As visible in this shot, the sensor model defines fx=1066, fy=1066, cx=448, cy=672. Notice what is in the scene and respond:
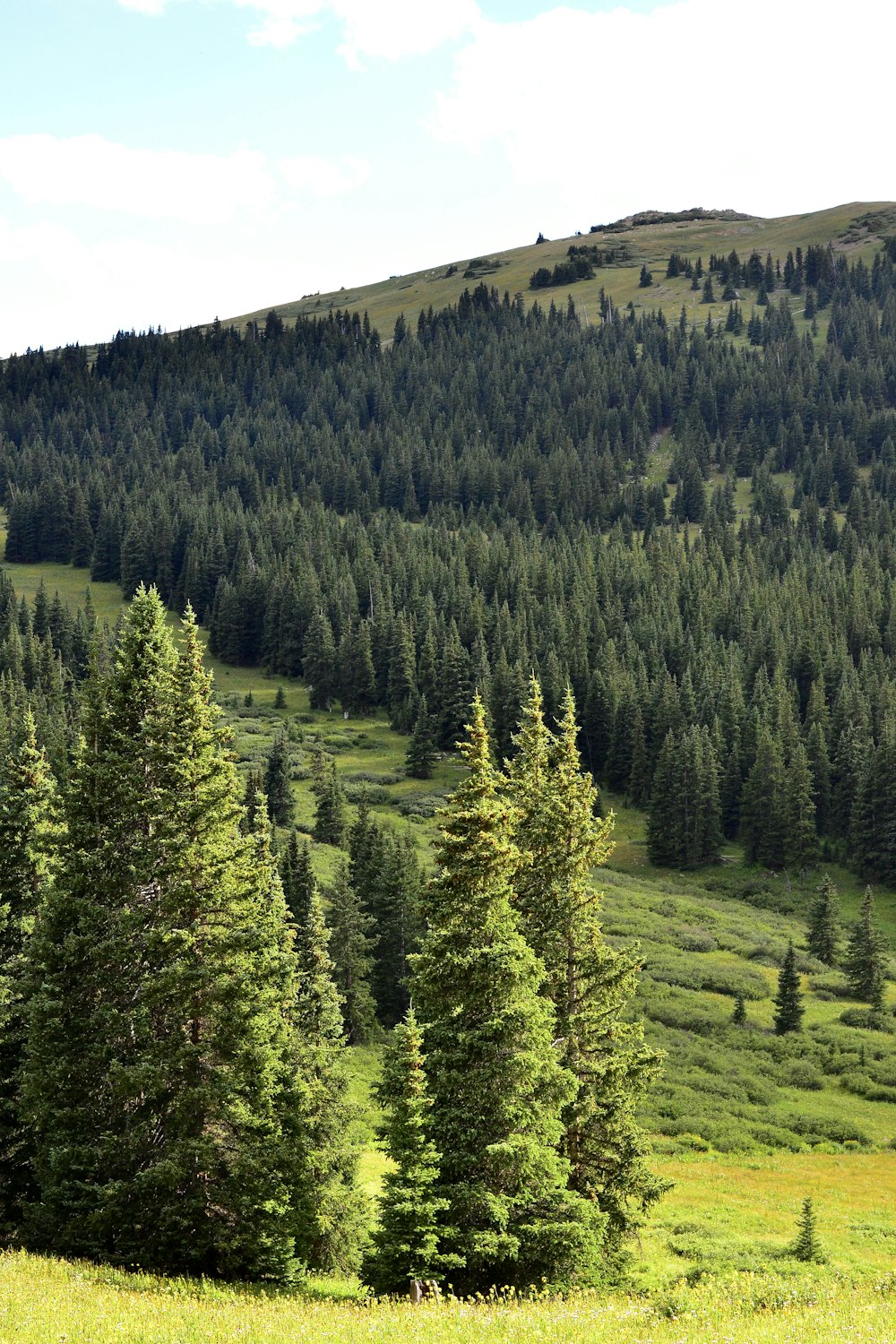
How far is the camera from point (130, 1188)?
2194 cm

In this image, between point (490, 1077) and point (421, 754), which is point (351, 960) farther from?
point (421, 754)

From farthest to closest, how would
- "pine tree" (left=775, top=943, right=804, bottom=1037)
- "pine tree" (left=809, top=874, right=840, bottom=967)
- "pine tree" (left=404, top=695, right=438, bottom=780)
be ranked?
"pine tree" (left=404, top=695, right=438, bottom=780), "pine tree" (left=809, top=874, right=840, bottom=967), "pine tree" (left=775, top=943, right=804, bottom=1037)

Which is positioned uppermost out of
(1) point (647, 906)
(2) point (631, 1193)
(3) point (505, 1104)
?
(3) point (505, 1104)

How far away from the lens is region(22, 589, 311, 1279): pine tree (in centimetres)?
2227

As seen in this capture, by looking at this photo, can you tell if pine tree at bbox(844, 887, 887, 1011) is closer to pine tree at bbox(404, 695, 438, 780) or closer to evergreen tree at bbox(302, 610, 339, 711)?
pine tree at bbox(404, 695, 438, 780)

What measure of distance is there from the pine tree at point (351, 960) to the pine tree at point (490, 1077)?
36412 mm

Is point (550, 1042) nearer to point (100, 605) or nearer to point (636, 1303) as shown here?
point (636, 1303)

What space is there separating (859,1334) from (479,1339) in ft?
16.9

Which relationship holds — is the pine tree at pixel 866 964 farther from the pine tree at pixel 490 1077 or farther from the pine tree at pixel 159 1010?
the pine tree at pixel 159 1010

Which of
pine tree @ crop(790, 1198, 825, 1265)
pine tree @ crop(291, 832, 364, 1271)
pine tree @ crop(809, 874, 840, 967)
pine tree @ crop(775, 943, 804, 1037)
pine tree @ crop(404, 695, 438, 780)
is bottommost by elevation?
pine tree @ crop(809, 874, 840, 967)

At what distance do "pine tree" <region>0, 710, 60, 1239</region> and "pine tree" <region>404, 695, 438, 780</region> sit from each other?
82.1m

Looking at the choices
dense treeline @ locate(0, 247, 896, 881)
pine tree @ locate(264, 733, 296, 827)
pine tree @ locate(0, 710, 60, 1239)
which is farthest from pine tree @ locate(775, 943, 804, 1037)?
pine tree @ locate(0, 710, 60, 1239)

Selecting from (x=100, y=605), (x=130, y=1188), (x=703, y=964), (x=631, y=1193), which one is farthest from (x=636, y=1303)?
(x=100, y=605)

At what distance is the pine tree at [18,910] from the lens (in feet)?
85.5
